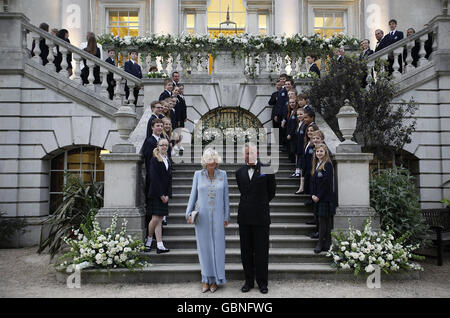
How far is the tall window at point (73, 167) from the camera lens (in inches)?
436

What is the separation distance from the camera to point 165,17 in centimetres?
1521

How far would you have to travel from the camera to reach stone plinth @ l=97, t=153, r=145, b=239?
653cm

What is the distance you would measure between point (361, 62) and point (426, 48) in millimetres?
3443

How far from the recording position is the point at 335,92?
8.96 m

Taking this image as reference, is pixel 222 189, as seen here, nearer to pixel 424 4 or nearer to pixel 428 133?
pixel 428 133

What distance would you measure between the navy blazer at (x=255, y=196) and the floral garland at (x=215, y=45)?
22.8 ft

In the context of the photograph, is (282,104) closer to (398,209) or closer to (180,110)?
(180,110)

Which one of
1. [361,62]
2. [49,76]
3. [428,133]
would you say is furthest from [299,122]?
[49,76]

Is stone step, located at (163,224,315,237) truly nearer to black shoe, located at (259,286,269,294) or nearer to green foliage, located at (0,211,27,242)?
black shoe, located at (259,286,269,294)

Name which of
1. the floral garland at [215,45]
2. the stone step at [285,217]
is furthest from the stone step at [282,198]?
the floral garland at [215,45]

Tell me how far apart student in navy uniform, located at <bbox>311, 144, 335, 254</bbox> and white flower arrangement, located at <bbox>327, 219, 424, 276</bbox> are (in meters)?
0.18

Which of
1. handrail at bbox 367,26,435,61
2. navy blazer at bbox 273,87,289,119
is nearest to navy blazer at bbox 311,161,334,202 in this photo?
navy blazer at bbox 273,87,289,119

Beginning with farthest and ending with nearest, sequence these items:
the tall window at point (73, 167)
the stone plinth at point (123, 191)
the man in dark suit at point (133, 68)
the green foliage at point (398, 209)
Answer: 1. the tall window at point (73, 167)
2. the man in dark suit at point (133, 68)
3. the green foliage at point (398, 209)
4. the stone plinth at point (123, 191)

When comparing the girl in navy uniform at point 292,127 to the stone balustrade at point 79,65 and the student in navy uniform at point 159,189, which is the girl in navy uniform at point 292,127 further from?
the stone balustrade at point 79,65
